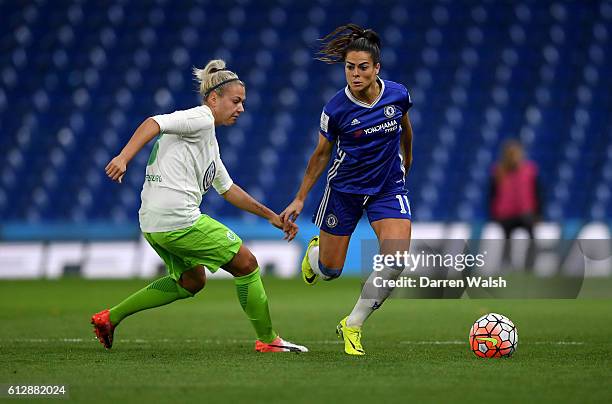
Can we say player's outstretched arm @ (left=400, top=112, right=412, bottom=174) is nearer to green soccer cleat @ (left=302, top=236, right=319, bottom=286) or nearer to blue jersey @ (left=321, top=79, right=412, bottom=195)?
blue jersey @ (left=321, top=79, right=412, bottom=195)

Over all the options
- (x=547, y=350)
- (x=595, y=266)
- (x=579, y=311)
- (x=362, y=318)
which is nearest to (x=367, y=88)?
(x=362, y=318)

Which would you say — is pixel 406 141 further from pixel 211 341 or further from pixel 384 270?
pixel 211 341

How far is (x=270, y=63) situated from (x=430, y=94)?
9.38 ft

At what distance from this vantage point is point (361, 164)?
6.75 m

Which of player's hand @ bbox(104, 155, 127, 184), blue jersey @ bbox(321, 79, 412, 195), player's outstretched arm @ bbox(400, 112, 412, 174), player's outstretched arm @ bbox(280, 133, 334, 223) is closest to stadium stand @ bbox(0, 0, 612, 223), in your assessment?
player's outstretched arm @ bbox(400, 112, 412, 174)

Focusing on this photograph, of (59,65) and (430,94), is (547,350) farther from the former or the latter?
(59,65)

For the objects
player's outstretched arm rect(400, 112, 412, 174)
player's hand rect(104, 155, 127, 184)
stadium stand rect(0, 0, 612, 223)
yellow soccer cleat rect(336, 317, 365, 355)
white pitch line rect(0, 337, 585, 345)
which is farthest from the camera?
stadium stand rect(0, 0, 612, 223)

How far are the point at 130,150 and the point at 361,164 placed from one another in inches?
66.0

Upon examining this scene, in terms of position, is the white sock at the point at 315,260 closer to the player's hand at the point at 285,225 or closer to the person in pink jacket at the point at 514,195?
the player's hand at the point at 285,225

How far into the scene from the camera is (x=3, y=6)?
712 inches

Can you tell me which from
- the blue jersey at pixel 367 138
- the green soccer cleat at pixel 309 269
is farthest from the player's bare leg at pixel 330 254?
the blue jersey at pixel 367 138

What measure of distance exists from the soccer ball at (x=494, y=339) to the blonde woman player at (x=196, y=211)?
3.68 feet

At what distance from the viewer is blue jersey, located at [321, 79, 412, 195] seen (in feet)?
21.7

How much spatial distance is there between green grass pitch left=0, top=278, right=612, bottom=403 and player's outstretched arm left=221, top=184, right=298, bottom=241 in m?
0.82
